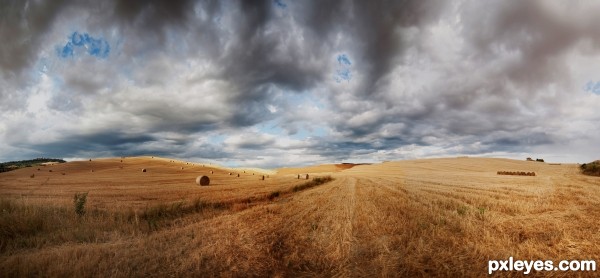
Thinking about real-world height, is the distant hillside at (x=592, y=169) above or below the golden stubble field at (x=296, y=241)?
above

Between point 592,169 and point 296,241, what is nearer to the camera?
point 296,241

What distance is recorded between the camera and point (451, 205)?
15758mm

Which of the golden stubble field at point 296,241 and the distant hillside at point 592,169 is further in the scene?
the distant hillside at point 592,169

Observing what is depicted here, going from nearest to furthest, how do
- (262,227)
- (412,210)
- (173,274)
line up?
(173,274) < (262,227) < (412,210)

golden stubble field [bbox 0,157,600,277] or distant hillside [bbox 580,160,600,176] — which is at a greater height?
distant hillside [bbox 580,160,600,176]

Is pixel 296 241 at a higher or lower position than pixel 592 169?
lower

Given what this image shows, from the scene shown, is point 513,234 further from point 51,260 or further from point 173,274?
point 51,260

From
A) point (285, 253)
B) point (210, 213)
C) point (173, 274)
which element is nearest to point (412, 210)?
point (285, 253)

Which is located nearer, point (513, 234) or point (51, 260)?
point (51, 260)

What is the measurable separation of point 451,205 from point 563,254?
26.1 ft

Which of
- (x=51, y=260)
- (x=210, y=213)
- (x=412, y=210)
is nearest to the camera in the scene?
(x=51, y=260)

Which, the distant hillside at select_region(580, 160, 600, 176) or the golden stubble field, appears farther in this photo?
the distant hillside at select_region(580, 160, 600, 176)

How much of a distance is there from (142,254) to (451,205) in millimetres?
12988

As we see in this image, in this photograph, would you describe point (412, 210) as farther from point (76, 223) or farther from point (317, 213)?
point (76, 223)
